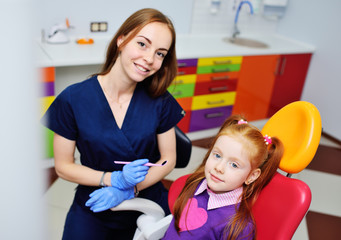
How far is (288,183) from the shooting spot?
92 centimetres

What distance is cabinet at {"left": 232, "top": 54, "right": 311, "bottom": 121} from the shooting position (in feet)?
9.54

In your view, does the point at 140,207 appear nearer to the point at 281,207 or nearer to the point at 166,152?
the point at 166,152

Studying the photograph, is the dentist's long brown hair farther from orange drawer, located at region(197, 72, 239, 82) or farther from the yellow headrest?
orange drawer, located at region(197, 72, 239, 82)

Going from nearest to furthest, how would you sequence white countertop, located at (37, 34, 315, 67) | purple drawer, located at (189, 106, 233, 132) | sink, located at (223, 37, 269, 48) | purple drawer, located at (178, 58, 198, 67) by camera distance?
white countertop, located at (37, 34, 315, 67) → purple drawer, located at (178, 58, 198, 67) → purple drawer, located at (189, 106, 233, 132) → sink, located at (223, 37, 269, 48)

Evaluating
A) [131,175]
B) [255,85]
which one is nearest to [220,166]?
[131,175]

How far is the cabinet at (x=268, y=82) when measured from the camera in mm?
2908

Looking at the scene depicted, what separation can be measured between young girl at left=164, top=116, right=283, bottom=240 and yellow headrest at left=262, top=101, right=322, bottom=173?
0.03 metres

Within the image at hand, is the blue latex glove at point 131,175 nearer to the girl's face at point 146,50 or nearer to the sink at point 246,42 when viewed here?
the girl's face at point 146,50

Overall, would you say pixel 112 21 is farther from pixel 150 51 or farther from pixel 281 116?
pixel 281 116

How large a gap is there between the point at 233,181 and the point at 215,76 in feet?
6.15

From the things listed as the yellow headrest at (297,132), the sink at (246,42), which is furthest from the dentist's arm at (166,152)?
the sink at (246,42)

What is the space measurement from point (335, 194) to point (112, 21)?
212cm

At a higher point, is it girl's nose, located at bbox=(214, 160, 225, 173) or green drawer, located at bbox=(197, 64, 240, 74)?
girl's nose, located at bbox=(214, 160, 225, 173)

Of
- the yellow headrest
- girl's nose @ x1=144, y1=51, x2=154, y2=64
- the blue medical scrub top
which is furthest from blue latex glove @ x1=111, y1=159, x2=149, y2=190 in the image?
the yellow headrest
